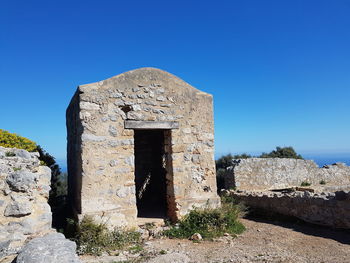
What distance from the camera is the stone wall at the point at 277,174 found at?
11617 millimetres

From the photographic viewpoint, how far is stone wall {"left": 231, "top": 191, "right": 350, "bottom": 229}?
19.8 ft

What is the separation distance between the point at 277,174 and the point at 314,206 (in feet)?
20.1

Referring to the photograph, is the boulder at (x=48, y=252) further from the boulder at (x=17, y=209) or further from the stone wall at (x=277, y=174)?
the stone wall at (x=277, y=174)

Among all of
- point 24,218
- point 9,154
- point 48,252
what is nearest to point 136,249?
point 24,218

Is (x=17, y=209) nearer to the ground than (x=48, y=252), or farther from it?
farther from it

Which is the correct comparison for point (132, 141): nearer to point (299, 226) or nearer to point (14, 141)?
point (14, 141)

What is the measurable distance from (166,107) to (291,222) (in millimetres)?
4334

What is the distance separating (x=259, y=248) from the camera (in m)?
5.14

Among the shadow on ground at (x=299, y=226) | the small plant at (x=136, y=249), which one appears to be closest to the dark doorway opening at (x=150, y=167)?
the shadow on ground at (x=299, y=226)

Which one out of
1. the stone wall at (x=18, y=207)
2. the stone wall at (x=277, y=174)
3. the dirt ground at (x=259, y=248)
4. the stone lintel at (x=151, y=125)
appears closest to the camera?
the stone wall at (x=18, y=207)

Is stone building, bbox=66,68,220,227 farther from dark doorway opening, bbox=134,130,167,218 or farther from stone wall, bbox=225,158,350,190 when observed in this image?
stone wall, bbox=225,158,350,190

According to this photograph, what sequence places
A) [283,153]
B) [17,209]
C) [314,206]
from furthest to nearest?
[283,153], [314,206], [17,209]

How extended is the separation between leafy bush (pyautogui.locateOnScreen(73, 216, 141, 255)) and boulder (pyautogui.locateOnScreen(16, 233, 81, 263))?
1852mm

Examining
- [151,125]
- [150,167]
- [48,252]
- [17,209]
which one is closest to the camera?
[48,252]
